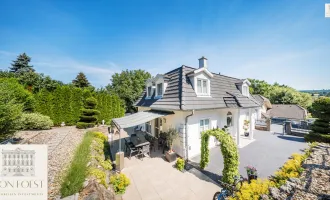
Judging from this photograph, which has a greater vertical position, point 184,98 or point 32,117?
point 184,98

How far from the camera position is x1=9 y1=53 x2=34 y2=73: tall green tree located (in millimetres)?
41816

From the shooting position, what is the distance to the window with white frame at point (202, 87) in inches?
437

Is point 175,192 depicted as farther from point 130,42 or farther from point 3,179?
point 130,42

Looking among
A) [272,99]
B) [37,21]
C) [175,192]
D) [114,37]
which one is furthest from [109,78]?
[272,99]

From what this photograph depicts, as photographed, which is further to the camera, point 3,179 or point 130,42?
point 130,42

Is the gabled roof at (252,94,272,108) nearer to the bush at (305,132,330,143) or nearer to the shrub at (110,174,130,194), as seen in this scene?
the bush at (305,132,330,143)

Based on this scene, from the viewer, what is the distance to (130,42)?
13359mm

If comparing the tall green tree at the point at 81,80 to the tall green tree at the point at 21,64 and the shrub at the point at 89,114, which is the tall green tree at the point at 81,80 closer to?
the tall green tree at the point at 21,64

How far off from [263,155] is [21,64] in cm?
6416

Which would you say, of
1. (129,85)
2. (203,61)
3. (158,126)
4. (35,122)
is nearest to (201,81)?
(203,61)

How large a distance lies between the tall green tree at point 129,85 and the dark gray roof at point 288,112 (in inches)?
1189

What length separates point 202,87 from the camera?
11242 millimetres

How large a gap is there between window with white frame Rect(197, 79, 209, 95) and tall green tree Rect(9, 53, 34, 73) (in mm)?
56001

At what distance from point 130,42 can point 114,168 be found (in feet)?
36.8
